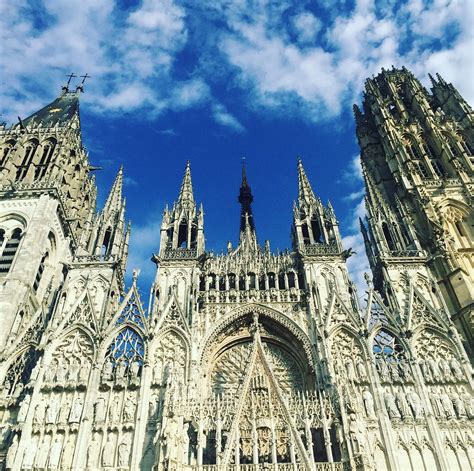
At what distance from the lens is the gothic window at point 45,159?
1162 inches

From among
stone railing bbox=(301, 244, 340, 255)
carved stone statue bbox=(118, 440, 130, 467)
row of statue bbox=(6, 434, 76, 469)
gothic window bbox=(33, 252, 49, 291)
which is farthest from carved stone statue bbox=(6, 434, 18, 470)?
stone railing bbox=(301, 244, 340, 255)

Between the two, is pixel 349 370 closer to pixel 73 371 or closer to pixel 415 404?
pixel 415 404

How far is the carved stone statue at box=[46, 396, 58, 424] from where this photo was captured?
17.5 m

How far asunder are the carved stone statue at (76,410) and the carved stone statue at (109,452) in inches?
55.9

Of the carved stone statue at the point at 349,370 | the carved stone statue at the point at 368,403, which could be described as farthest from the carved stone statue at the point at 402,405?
the carved stone statue at the point at 349,370

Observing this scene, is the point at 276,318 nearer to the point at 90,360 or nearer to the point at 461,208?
the point at 90,360

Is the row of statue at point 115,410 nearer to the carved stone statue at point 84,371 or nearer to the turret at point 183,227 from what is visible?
the carved stone statue at point 84,371

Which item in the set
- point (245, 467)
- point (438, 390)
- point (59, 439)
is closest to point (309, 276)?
point (438, 390)

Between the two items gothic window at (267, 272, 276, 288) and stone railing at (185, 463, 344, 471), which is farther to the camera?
gothic window at (267, 272, 276, 288)

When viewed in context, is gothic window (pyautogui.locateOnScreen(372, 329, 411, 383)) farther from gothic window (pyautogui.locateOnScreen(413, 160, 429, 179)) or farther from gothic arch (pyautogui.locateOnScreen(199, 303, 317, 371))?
gothic window (pyautogui.locateOnScreen(413, 160, 429, 179))

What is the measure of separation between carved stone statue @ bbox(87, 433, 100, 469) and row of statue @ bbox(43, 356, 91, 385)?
2352 mm

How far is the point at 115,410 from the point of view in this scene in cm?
1784

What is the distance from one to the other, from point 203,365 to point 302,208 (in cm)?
1090

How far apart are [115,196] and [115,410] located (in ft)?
46.1
